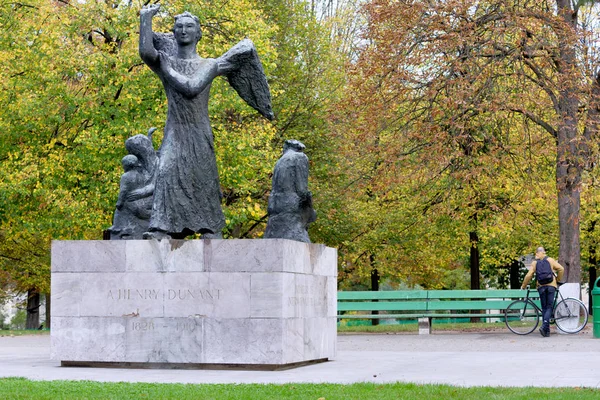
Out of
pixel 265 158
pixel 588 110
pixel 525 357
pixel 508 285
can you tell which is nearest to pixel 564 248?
pixel 588 110

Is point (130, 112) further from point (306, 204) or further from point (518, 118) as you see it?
point (306, 204)

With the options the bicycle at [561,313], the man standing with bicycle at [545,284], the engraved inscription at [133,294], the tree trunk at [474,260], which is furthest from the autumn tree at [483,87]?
the engraved inscription at [133,294]

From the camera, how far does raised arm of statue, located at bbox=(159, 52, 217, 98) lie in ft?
38.0

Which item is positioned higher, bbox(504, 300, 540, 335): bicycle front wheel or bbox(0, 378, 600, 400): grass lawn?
bbox(504, 300, 540, 335): bicycle front wheel

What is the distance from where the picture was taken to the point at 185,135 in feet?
38.3

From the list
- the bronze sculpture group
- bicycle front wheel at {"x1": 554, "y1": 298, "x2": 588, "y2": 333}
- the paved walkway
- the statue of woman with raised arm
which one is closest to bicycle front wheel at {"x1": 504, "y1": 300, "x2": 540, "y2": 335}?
bicycle front wheel at {"x1": 554, "y1": 298, "x2": 588, "y2": 333}

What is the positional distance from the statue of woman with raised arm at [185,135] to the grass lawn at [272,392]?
2901 millimetres

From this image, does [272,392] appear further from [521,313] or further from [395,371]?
[521,313]

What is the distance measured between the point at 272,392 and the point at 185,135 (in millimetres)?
4174

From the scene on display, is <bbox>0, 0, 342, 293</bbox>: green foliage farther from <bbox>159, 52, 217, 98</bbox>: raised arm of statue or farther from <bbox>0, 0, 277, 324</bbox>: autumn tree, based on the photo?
<bbox>159, 52, 217, 98</bbox>: raised arm of statue

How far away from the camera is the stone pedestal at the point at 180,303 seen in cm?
1105

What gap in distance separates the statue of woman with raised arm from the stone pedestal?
0.46 metres

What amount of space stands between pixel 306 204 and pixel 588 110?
441 inches

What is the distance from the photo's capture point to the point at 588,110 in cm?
2216
